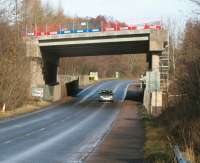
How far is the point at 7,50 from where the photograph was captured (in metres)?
58.4

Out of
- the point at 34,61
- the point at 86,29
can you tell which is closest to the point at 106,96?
the point at 34,61

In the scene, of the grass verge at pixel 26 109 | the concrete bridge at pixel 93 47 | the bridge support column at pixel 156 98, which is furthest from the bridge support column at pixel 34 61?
the bridge support column at pixel 156 98

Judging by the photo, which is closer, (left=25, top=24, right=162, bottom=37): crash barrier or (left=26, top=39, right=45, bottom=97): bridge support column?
(left=25, top=24, right=162, bottom=37): crash barrier

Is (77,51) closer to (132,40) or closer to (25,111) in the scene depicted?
(132,40)

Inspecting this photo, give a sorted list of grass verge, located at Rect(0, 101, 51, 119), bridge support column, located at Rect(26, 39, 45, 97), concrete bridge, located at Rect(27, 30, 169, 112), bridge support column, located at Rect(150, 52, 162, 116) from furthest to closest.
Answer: bridge support column, located at Rect(26, 39, 45, 97)
concrete bridge, located at Rect(27, 30, 169, 112)
grass verge, located at Rect(0, 101, 51, 119)
bridge support column, located at Rect(150, 52, 162, 116)

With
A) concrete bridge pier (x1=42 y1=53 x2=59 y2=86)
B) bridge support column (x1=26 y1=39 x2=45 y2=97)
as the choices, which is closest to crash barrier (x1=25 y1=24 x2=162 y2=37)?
bridge support column (x1=26 y1=39 x2=45 y2=97)

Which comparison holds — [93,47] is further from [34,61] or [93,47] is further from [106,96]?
[34,61]

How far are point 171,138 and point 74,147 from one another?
463cm

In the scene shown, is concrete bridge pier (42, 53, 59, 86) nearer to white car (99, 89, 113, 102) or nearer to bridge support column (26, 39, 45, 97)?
bridge support column (26, 39, 45, 97)

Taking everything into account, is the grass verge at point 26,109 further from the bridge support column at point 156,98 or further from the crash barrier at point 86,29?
the bridge support column at point 156,98

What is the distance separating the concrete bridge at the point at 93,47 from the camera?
205 feet

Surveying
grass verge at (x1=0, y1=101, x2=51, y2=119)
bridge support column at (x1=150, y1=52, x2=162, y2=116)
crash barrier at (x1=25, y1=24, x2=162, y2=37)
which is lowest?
grass verge at (x1=0, y1=101, x2=51, y2=119)

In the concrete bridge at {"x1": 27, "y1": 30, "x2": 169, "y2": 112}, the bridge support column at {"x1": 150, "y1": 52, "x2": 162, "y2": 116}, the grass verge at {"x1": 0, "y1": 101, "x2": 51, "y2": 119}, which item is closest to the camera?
the bridge support column at {"x1": 150, "y1": 52, "x2": 162, "y2": 116}

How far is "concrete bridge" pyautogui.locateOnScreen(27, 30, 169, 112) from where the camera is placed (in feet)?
205
